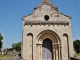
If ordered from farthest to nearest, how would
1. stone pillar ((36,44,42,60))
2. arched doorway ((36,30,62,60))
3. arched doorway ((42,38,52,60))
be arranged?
arched doorway ((42,38,52,60)) < arched doorway ((36,30,62,60)) < stone pillar ((36,44,42,60))

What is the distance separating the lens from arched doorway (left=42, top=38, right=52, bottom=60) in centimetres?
1538

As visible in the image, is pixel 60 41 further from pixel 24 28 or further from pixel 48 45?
pixel 24 28

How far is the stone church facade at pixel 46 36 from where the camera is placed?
14742 millimetres

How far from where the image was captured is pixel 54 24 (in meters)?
15.4

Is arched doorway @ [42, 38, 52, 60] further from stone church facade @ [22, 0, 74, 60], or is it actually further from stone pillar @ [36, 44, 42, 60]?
stone pillar @ [36, 44, 42, 60]

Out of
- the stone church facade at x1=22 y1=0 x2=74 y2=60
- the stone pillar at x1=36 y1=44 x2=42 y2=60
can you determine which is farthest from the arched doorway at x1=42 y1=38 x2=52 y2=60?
the stone pillar at x1=36 y1=44 x2=42 y2=60

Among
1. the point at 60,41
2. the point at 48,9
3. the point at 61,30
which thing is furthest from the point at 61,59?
the point at 48,9

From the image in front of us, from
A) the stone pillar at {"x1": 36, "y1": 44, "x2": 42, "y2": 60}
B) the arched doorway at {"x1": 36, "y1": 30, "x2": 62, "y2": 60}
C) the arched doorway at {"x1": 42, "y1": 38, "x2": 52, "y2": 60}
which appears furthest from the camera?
the arched doorway at {"x1": 42, "y1": 38, "x2": 52, "y2": 60}

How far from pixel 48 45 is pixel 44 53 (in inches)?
47.5

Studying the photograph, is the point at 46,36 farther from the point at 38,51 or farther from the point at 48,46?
the point at 38,51

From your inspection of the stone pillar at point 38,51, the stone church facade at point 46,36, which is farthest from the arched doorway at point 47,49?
the stone pillar at point 38,51

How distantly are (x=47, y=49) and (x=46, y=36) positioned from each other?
68.6 inches

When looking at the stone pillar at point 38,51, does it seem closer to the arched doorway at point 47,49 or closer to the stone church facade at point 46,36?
the stone church facade at point 46,36

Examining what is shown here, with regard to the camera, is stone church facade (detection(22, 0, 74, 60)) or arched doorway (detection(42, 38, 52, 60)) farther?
arched doorway (detection(42, 38, 52, 60))
